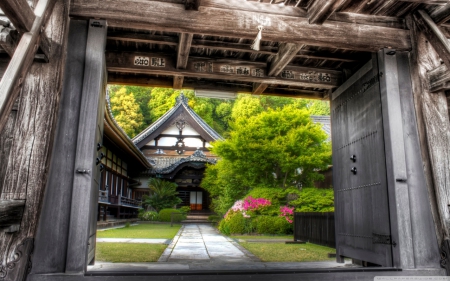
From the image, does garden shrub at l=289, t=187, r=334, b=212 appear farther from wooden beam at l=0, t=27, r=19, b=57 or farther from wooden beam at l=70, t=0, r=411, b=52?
wooden beam at l=0, t=27, r=19, b=57

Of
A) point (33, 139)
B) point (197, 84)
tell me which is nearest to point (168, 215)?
point (197, 84)

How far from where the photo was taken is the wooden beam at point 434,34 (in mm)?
3635

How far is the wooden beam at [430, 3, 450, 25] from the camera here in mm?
3783

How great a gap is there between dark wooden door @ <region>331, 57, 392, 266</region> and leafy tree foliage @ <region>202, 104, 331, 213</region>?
7004mm

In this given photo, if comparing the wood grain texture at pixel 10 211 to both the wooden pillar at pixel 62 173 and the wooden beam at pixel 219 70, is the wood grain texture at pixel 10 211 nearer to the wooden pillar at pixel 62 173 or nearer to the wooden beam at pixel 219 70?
the wooden pillar at pixel 62 173

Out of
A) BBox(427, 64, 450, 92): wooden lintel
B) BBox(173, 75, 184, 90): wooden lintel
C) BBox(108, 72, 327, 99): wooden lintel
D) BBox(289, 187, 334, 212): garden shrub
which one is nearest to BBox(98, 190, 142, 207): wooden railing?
BBox(289, 187, 334, 212): garden shrub

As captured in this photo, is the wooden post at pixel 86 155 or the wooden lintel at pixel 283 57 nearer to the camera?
the wooden post at pixel 86 155

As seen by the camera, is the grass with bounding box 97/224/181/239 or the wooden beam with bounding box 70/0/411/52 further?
the grass with bounding box 97/224/181/239

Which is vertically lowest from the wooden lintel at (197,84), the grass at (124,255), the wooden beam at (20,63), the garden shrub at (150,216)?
the grass at (124,255)

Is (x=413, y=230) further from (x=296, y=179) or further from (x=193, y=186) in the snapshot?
(x=193, y=186)

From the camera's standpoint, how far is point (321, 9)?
3.68 meters

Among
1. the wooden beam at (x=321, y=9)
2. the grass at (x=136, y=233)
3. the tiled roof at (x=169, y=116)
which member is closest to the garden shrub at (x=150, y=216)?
the grass at (x=136, y=233)

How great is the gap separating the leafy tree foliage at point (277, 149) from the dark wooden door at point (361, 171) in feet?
23.0

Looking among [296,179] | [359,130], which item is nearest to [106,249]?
[359,130]
